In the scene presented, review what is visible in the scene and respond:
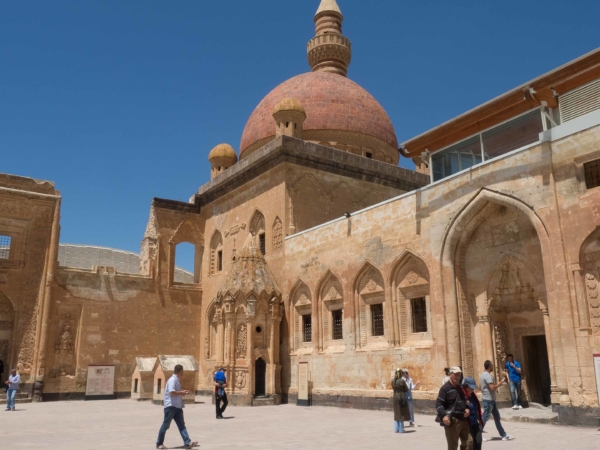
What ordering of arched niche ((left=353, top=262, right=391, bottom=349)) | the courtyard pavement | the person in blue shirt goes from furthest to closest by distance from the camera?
1. arched niche ((left=353, top=262, right=391, bottom=349))
2. the person in blue shirt
3. the courtyard pavement

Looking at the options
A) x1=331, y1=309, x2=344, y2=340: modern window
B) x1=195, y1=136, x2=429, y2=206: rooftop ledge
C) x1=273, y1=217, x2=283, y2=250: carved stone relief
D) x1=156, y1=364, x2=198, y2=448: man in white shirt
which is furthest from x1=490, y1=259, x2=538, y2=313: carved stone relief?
x1=195, y1=136, x2=429, y2=206: rooftop ledge

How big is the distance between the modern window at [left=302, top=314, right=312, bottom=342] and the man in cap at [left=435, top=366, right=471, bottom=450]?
12.3m

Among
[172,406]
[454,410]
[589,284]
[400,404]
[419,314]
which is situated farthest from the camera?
[419,314]

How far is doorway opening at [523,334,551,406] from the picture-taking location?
13.0 meters

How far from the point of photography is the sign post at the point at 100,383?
19750 millimetres

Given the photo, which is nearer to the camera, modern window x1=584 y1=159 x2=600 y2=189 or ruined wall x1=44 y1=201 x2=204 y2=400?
modern window x1=584 y1=159 x2=600 y2=189

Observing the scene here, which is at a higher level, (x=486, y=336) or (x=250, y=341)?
(x=250, y=341)

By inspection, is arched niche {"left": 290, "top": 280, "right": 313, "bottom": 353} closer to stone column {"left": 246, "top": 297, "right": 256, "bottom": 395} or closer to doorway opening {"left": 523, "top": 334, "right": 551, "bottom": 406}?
stone column {"left": 246, "top": 297, "right": 256, "bottom": 395}

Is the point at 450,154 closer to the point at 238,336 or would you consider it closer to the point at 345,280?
the point at 345,280

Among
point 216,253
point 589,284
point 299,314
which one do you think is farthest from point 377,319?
point 216,253

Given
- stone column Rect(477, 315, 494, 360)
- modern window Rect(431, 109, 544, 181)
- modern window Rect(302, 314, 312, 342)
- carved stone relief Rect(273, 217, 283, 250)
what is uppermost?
modern window Rect(431, 109, 544, 181)

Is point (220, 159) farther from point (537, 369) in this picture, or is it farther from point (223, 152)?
A: point (537, 369)

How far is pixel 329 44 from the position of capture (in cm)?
2680

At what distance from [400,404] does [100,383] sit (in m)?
13.7
